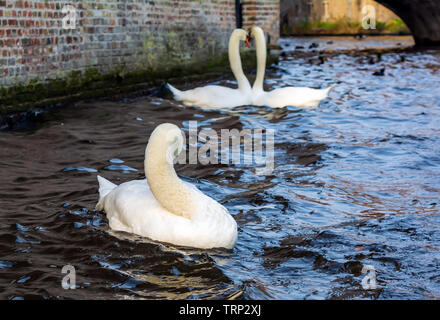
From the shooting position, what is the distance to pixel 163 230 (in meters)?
4.44

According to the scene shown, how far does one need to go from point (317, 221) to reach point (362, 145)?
113 inches

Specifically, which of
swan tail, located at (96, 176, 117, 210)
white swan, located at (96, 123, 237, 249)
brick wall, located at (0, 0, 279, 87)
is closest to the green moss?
brick wall, located at (0, 0, 279, 87)

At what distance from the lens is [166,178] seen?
4426 mm

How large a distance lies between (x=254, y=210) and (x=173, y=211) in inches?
43.0

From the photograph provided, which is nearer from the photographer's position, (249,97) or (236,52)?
(249,97)

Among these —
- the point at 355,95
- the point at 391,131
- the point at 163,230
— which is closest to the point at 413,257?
the point at 163,230

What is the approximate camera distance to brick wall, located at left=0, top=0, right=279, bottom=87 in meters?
8.84

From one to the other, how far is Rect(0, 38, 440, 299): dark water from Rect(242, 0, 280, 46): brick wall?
6352mm

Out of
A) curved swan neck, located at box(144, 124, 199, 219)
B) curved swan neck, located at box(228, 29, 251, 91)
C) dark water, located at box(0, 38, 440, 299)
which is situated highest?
curved swan neck, located at box(228, 29, 251, 91)

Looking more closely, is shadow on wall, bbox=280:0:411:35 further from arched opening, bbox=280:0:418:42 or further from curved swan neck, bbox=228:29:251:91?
curved swan neck, bbox=228:29:251:91

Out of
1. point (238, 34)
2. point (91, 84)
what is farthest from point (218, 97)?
point (91, 84)

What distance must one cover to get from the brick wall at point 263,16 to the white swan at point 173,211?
11.8m

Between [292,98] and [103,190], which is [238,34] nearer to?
[292,98]
